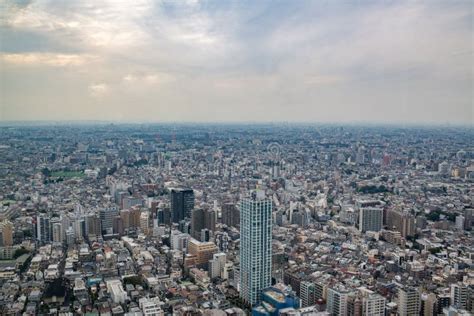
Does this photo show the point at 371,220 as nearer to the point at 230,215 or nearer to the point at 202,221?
the point at 230,215

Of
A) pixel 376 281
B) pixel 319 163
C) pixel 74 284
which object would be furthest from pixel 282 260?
pixel 319 163

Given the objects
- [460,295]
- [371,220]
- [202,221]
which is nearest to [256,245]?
[460,295]

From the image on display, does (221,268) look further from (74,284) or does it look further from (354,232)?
(354,232)

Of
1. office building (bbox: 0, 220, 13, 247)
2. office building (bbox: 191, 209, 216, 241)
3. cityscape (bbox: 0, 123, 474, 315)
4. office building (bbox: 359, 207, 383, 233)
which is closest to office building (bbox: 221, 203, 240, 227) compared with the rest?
cityscape (bbox: 0, 123, 474, 315)

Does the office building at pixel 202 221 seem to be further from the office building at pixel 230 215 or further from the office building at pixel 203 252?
the office building at pixel 203 252

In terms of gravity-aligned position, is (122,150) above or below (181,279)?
above

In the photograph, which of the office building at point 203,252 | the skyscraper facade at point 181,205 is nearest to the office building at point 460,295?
the office building at point 203,252
